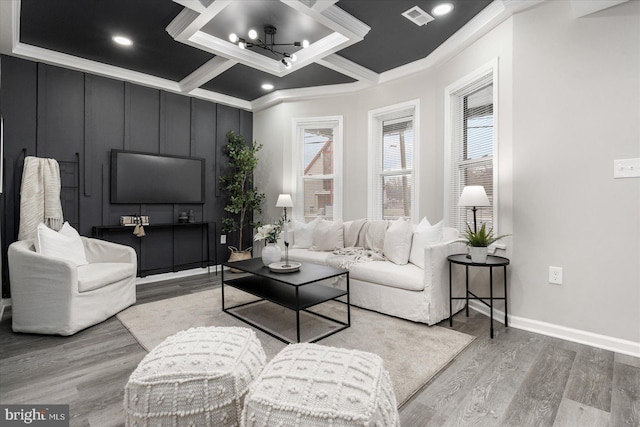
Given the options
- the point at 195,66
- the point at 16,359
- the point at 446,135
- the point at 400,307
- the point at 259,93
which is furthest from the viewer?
the point at 259,93

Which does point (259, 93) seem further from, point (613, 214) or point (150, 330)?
point (613, 214)

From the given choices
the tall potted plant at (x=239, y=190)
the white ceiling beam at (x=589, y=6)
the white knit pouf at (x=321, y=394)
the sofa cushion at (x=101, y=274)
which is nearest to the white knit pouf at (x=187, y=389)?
the white knit pouf at (x=321, y=394)

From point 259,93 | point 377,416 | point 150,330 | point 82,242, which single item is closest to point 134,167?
point 82,242

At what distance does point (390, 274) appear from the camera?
2969mm

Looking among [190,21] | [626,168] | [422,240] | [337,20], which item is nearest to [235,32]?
[190,21]

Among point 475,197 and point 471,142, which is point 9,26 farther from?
point 471,142

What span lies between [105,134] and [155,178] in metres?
0.75

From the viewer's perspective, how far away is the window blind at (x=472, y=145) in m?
3.16

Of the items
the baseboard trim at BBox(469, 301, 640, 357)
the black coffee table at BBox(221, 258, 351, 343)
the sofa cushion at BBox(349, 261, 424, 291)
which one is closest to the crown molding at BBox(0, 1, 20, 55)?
the black coffee table at BBox(221, 258, 351, 343)

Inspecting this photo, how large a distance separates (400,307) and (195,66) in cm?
360

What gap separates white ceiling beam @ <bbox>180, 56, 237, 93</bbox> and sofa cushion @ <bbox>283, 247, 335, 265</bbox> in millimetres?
2314

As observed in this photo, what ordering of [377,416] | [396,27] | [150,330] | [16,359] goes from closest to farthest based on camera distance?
[377,416] → [16,359] → [150,330] → [396,27]

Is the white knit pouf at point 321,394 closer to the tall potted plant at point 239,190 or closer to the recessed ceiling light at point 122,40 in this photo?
the recessed ceiling light at point 122,40

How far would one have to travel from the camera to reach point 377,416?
108 centimetres
